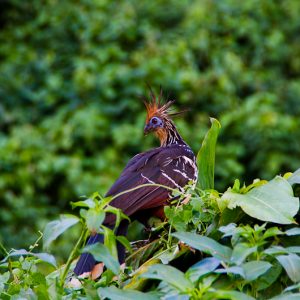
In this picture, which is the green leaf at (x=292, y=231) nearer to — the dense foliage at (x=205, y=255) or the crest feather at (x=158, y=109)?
the dense foliage at (x=205, y=255)

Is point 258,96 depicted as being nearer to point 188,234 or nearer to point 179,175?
point 179,175

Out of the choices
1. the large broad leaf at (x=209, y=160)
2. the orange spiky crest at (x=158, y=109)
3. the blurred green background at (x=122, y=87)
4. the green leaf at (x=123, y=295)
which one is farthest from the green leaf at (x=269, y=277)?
the blurred green background at (x=122, y=87)

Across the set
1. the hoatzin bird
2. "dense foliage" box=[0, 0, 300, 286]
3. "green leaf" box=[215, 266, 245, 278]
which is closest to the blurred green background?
"dense foliage" box=[0, 0, 300, 286]

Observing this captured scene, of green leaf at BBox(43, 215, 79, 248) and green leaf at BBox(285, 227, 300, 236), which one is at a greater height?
green leaf at BBox(43, 215, 79, 248)

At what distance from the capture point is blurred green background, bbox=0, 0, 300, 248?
26.0ft

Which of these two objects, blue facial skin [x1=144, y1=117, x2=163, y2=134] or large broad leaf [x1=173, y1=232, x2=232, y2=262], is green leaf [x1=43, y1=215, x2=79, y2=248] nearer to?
large broad leaf [x1=173, y1=232, x2=232, y2=262]

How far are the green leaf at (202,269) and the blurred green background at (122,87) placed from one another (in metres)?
5.74

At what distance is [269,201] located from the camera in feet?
6.14

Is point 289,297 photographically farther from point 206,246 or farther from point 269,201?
point 269,201

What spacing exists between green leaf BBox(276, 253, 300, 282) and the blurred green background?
19.1 ft

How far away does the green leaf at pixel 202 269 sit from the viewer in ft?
5.32

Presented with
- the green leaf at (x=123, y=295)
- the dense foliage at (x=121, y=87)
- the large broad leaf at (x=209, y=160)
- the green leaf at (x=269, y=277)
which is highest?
the green leaf at (x=123, y=295)

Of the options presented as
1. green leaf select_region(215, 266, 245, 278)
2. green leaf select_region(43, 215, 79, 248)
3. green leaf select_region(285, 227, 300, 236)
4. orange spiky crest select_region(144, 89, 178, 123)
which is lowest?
orange spiky crest select_region(144, 89, 178, 123)

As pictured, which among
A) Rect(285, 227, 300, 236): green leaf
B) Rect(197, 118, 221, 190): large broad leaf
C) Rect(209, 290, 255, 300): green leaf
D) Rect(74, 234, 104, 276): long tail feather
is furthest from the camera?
Rect(197, 118, 221, 190): large broad leaf
